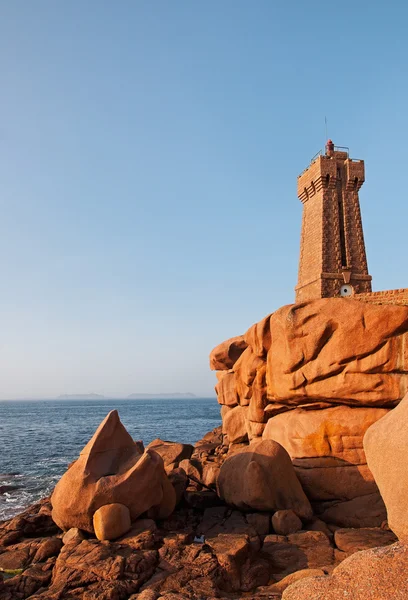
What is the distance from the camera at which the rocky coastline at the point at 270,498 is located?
8.56 m

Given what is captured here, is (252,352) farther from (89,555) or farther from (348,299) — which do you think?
(89,555)

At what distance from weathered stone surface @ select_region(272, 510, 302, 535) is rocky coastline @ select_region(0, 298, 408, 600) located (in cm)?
5

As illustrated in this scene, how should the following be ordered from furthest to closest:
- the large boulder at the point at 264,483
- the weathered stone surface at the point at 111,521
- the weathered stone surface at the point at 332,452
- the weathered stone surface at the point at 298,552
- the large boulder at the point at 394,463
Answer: the weathered stone surface at the point at 332,452, the large boulder at the point at 264,483, the weathered stone surface at the point at 111,521, the weathered stone surface at the point at 298,552, the large boulder at the point at 394,463

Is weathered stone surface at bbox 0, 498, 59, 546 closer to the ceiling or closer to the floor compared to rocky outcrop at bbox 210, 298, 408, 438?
closer to the floor

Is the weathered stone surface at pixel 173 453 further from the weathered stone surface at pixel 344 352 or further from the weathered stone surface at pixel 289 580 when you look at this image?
the weathered stone surface at pixel 289 580

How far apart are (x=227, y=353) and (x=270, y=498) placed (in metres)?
12.2

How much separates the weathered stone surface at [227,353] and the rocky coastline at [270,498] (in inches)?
156

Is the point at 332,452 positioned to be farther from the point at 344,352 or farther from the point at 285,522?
the point at 285,522

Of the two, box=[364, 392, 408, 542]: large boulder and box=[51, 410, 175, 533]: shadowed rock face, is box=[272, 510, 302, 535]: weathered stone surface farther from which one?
box=[364, 392, 408, 542]: large boulder

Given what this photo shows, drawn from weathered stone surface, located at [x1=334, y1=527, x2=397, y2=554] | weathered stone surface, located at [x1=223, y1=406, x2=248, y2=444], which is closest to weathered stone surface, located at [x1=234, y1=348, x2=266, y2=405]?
weathered stone surface, located at [x1=223, y1=406, x2=248, y2=444]

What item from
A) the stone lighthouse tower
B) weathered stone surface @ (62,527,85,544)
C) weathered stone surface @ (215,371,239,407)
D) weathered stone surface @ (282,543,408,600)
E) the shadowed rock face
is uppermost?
the stone lighthouse tower

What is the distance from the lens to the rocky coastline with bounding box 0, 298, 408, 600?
28.1 feet

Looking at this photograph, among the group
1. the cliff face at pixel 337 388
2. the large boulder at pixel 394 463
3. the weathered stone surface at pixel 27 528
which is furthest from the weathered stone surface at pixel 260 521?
the weathered stone surface at pixel 27 528

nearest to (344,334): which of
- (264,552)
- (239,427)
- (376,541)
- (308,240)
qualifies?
(376,541)
